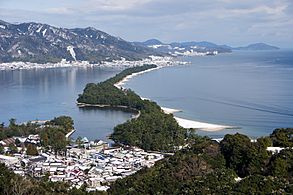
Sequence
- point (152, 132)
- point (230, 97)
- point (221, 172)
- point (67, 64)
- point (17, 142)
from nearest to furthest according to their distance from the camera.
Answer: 1. point (221, 172)
2. point (17, 142)
3. point (152, 132)
4. point (230, 97)
5. point (67, 64)

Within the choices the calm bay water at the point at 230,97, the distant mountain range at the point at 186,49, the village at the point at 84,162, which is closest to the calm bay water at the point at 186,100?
the calm bay water at the point at 230,97

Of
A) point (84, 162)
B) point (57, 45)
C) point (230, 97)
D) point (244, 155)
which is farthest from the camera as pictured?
point (57, 45)

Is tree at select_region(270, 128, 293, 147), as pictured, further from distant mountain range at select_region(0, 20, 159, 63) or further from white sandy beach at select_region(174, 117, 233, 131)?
distant mountain range at select_region(0, 20, 159, 63)

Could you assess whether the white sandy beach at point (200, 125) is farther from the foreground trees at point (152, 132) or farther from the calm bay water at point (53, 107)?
the calm bay water at point (53, 107)

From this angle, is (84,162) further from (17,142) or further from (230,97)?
(230,97)

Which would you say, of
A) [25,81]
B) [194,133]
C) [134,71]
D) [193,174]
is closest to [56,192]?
[193,174]

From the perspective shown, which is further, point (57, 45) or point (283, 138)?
point (57, 45)

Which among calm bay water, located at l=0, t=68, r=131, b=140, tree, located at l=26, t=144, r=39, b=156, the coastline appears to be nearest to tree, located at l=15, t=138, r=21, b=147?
tree, located at l=26, t=144, r=39, b=156

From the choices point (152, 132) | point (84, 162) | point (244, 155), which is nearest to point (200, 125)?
point (152, 132)
